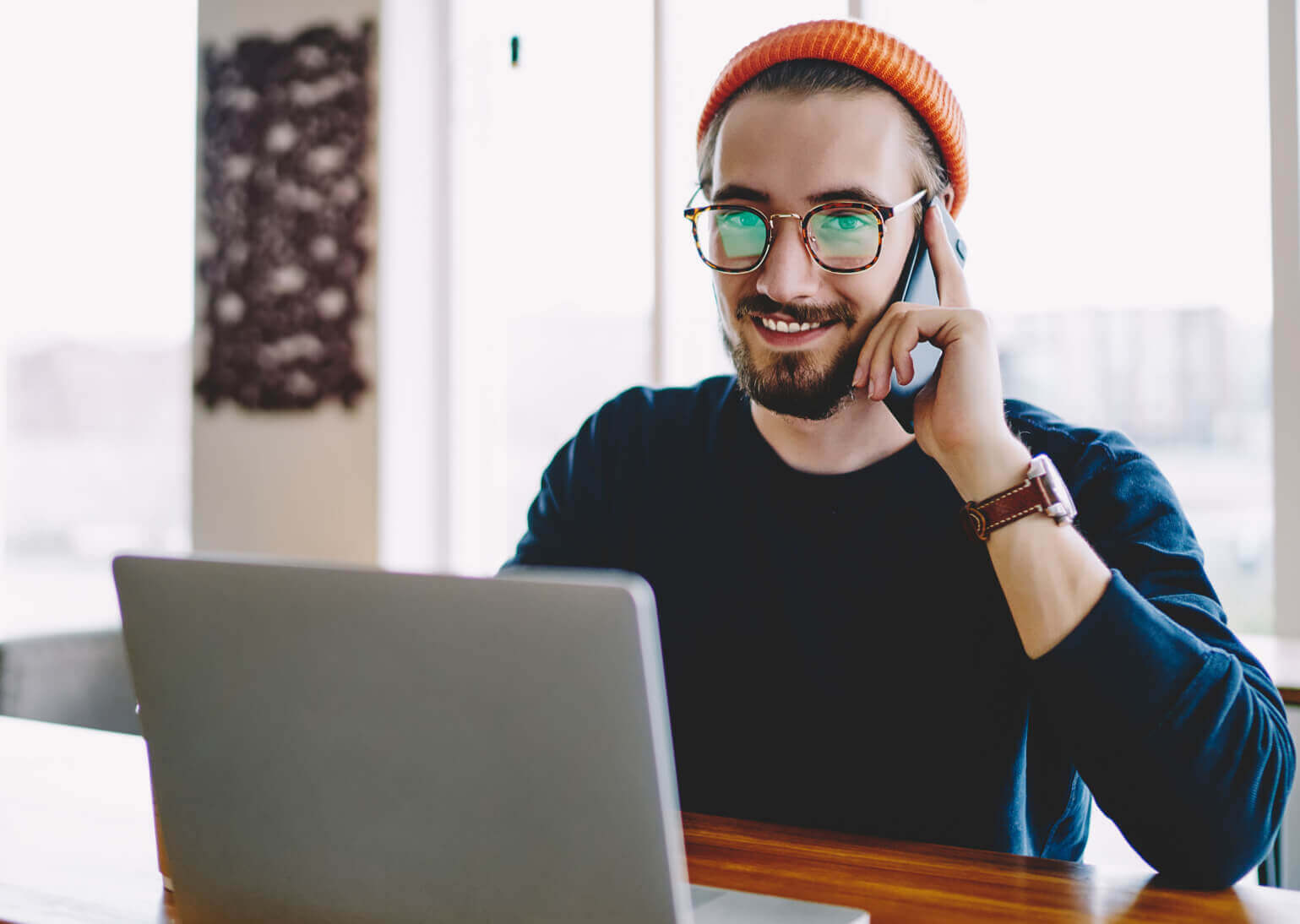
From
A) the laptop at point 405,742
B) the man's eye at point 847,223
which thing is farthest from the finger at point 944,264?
the laptop at point 405,742

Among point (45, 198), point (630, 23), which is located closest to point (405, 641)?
point (630, 23)

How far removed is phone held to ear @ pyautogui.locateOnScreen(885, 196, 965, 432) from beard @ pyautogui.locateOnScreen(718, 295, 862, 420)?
80 millimetres

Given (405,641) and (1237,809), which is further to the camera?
(1237,809)

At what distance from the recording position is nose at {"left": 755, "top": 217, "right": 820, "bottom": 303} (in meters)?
1.33

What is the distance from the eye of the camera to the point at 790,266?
4.35 ft

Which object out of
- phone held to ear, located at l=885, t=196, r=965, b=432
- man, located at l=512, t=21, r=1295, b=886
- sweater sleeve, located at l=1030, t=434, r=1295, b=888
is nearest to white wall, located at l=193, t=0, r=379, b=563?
man, located at l=512, t=21, r=1295, b=886

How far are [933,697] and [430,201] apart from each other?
2.60 meters

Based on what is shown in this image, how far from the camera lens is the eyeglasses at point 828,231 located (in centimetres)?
133

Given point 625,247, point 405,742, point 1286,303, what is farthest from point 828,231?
point 625,247

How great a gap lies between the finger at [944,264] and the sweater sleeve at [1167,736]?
1.51 feet

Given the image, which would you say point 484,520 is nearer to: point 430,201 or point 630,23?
point 430,201

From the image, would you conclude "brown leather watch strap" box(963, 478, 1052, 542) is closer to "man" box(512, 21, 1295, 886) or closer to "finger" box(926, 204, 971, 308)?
"man" box(512, 21, 1295, 886)

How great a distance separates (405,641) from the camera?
64cm

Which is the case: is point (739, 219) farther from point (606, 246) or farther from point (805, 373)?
point (606, 246)
